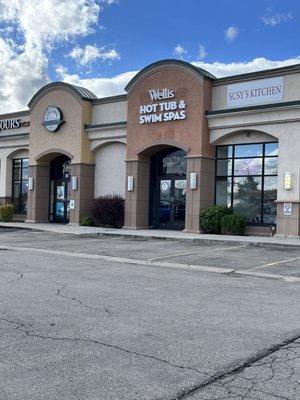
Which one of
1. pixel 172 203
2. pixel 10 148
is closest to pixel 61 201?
pixel 10 148

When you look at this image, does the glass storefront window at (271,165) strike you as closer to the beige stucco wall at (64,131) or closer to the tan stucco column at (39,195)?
the beige stucco wall at (64,131)

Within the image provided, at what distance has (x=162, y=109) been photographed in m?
25.2

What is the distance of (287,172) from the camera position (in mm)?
21656

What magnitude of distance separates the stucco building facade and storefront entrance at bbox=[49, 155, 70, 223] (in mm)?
60

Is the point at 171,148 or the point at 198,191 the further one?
the point at 171,148

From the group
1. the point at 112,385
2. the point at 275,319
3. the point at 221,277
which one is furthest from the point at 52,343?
the point at 221,277

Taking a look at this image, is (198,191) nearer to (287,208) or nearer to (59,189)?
(287,208)

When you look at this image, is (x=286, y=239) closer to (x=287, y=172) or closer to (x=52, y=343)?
(x=287, y=172)

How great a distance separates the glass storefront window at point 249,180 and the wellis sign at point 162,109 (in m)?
2.54

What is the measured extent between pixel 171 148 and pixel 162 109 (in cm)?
230

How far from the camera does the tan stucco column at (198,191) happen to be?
2394 centimetres

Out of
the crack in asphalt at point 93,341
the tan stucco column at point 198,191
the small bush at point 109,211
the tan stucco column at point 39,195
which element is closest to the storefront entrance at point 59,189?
the tan stucco column at point 39,195

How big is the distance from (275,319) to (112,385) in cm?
354

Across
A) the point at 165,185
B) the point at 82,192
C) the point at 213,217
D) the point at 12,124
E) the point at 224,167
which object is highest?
the point at 12,124
